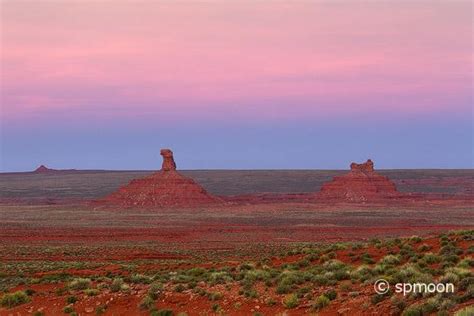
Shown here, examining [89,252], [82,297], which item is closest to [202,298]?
[82,297]

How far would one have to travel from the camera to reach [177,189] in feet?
367

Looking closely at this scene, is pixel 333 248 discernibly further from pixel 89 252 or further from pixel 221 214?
pixel 221 214

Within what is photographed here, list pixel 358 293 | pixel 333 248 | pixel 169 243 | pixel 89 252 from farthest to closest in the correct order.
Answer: pixel 169 243
pixel 89 252
pixel 333 248
pixel 358 293

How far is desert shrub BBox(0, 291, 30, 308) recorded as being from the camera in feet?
65.6

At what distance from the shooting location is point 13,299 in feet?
66.0

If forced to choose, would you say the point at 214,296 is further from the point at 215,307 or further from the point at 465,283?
the point at 465,283

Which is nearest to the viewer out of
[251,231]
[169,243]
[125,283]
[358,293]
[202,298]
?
[358,293]

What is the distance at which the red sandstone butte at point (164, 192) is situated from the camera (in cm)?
10944

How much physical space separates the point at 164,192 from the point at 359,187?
36.8 m

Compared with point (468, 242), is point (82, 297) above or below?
below

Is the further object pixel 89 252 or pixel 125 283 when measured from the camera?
pixel 89 252

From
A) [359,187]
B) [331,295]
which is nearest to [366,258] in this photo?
[331,295]

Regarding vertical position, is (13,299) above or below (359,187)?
below

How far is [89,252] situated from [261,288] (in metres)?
29.6
